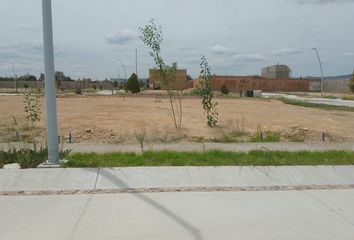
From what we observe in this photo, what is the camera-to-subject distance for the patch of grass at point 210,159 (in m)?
8.34

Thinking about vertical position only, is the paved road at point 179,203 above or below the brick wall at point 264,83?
below

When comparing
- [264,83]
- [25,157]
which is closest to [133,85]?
[25,157]

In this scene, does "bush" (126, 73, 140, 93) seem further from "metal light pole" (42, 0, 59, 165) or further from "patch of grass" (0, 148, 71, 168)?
"metal light pole" (42, 0, 59, 165)

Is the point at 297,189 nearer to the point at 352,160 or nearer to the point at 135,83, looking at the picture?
the point at 352,160

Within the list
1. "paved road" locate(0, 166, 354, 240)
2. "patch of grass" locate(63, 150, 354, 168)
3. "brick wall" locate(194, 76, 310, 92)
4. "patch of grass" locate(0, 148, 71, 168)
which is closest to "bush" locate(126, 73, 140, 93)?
"brick wall" locate(194, 76, 310, 92)

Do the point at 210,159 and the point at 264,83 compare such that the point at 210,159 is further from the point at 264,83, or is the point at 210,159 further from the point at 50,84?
the point at 264,83

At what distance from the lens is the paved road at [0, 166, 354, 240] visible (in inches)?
194

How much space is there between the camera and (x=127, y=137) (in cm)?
1364

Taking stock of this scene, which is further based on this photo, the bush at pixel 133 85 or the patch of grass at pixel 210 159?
the bush at pixel 133 85

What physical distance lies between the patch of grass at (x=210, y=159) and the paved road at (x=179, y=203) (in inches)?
21.0

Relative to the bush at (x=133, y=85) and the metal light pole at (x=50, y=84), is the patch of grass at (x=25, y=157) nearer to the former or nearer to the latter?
the metal light pole at (x=50, y=84)

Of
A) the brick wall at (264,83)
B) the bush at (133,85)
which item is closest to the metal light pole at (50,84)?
the bush at (133,85)

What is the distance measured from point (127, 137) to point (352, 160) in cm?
703

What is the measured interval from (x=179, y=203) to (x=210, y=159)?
2851 millimetres
